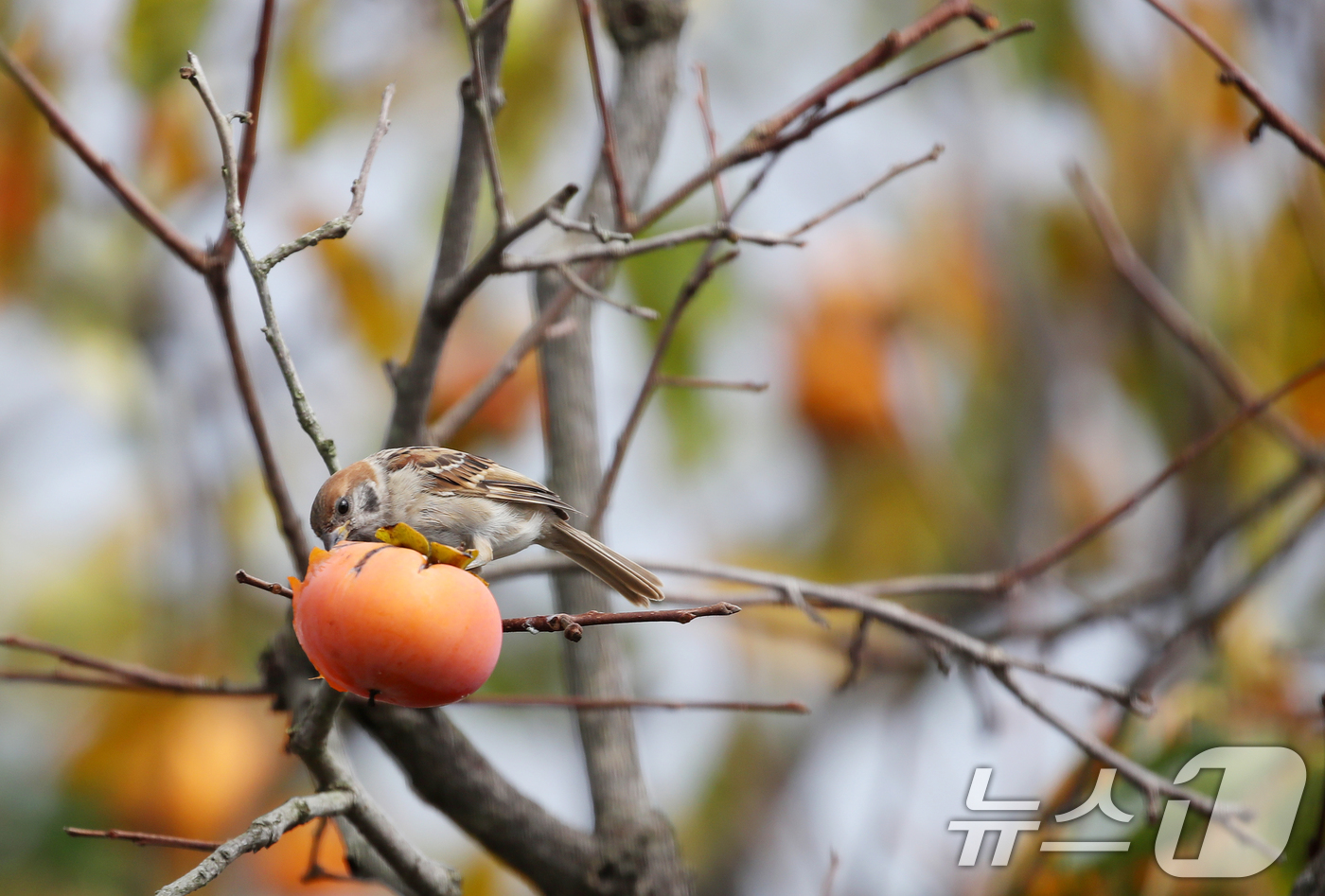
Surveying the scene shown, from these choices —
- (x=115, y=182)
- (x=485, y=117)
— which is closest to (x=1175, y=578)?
(x=485, y=117)

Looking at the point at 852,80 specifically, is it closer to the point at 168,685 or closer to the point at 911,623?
the point at 911,623

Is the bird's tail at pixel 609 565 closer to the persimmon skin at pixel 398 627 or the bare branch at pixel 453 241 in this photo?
the bare branch at pixel 453 241

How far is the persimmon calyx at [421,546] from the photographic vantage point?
68.3 inches

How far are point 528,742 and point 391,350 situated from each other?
2.40 m

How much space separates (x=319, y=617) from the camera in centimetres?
159

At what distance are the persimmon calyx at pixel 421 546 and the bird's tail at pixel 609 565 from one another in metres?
1.19

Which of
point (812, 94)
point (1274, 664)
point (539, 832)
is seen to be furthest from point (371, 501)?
point (1274, 664)

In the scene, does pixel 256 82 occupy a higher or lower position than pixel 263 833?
higher

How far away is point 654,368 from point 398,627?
5.02 feet

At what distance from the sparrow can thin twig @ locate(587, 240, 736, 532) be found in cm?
13

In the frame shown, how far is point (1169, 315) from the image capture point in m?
3.30

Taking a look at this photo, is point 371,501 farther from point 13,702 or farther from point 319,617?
point 13,702

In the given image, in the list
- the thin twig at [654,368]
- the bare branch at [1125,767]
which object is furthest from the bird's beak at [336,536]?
the bare branch at [1125,767]

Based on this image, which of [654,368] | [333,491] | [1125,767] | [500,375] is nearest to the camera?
[333,491]
